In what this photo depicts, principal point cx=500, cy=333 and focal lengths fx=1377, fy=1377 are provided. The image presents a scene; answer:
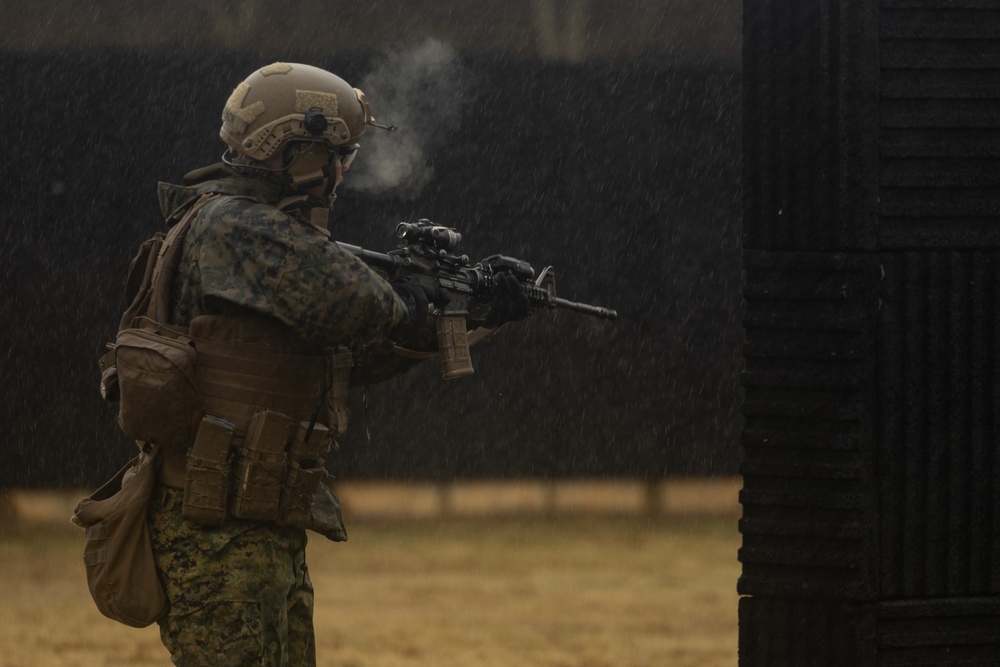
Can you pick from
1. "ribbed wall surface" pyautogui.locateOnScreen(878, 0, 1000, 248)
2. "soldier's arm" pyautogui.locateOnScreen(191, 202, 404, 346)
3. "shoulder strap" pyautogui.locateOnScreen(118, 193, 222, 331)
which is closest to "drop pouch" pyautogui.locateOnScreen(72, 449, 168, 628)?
"shoulder strap" pyautogui.locateOnScreen(118, 193, 222, 331)

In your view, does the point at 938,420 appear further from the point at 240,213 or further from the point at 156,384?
the point at 156,384

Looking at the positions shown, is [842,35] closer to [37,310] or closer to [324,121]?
[324,121]

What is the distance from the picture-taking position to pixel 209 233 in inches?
108

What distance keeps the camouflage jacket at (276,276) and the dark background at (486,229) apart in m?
3.81

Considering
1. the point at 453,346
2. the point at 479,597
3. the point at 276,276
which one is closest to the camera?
the point at 276,276

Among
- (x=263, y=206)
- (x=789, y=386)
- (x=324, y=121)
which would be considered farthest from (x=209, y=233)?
(x=789, y=386)

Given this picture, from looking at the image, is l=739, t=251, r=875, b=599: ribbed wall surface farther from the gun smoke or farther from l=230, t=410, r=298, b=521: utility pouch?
the gun smoke

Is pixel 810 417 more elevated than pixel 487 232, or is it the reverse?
pixel 487 232

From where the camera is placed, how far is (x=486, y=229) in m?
6.74

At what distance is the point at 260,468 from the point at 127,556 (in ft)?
1.07

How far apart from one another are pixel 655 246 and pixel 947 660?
3984 mm

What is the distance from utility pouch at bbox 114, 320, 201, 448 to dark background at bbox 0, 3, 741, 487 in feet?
12.6

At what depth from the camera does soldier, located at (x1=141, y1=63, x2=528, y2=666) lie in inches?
107

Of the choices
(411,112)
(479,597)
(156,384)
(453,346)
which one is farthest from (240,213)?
(411,112)
